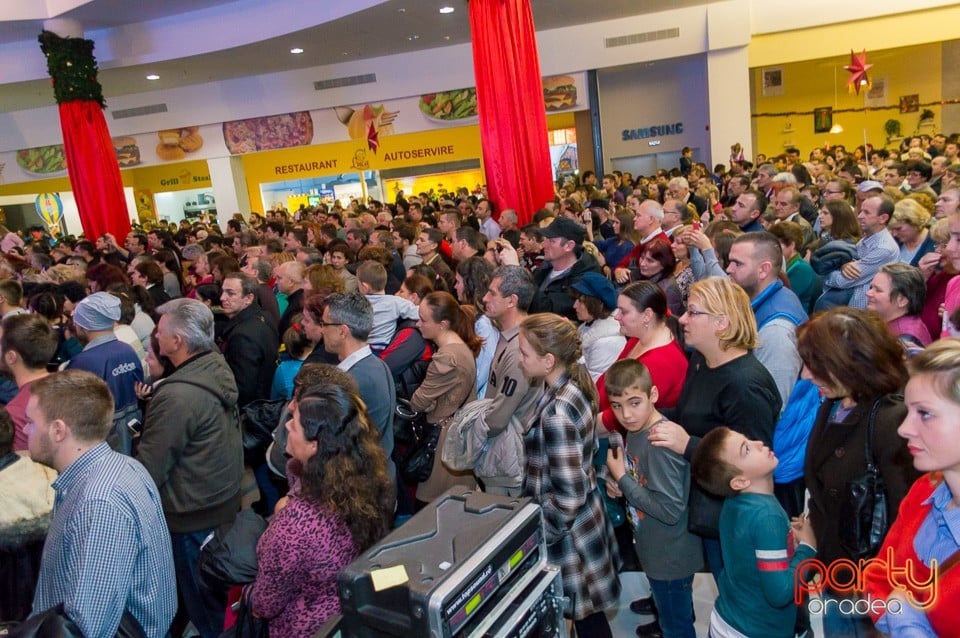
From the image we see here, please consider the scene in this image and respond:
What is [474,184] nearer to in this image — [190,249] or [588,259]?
[190,249]

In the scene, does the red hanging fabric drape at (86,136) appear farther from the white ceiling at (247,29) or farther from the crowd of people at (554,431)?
the crowd of people at (554,431)

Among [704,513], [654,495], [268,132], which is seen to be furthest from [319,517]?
[268,132]

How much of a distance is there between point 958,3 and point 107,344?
1416 centimetres

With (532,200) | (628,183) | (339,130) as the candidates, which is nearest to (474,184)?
(339,130)

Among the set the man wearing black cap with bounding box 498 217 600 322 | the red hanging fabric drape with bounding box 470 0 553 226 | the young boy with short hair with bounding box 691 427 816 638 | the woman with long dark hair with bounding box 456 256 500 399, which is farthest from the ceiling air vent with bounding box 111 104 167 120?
the young boy with short hair with bounding box 691 427 816 638

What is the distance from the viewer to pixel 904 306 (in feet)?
9.27

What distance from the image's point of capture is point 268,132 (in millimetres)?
14562

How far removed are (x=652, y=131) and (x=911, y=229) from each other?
1190 cm

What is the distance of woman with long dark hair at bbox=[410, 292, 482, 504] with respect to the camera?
3090 mm

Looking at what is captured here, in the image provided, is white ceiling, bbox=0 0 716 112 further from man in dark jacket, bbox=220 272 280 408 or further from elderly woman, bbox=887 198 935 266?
elderly woman, bbox=887 198 935 266

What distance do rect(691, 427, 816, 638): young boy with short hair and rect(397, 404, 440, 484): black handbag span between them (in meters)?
1.45

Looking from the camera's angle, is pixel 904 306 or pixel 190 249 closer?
pixel 904 306

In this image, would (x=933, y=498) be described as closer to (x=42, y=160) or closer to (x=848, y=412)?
(x=848, y=412)

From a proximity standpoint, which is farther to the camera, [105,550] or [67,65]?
[67,65]
